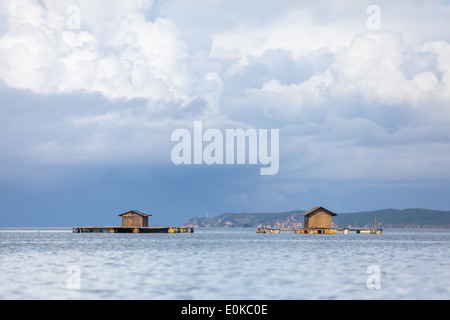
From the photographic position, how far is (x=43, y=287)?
38.1m

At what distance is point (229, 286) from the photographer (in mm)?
38656

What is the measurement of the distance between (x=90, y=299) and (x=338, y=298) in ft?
45.9

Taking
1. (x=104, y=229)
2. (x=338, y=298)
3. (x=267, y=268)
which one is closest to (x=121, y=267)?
(x=267, y=268)

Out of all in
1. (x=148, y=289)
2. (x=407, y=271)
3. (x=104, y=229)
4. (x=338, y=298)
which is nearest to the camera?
(x=338, y=298)

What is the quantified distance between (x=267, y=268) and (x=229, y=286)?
13017 mm

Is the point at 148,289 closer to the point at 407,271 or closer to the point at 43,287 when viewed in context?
the point at 43,287
